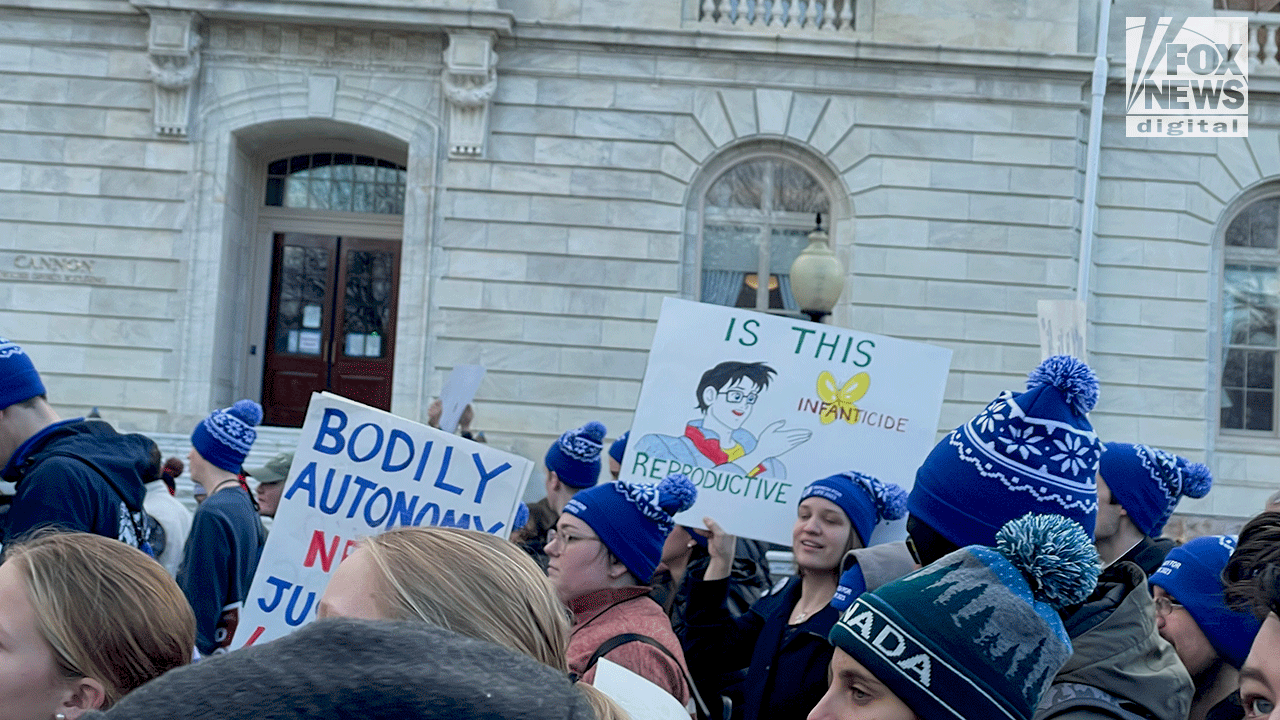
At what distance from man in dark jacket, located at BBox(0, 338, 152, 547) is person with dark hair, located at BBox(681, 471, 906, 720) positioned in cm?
203

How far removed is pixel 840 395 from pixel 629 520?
2496 millimetres

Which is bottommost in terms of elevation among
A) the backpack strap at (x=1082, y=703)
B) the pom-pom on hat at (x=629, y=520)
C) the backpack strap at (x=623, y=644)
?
the backpack strap at (x=623, y=644)

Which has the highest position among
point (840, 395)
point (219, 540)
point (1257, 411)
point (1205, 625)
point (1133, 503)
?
point (1257, 411)

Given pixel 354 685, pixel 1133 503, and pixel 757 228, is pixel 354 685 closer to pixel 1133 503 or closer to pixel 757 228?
pixel 1133 503

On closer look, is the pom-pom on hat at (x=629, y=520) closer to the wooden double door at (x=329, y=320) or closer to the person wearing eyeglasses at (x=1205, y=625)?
the person wearing eyeglasses at (x=1205, y=625)

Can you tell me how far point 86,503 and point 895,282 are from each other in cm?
1221

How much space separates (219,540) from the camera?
4.67 metres

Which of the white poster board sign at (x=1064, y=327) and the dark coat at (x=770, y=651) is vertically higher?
the white poster board sign at (x=1064, y=327)

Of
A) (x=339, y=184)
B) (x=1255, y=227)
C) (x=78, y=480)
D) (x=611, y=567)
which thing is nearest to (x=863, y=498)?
(x=611, y=567)

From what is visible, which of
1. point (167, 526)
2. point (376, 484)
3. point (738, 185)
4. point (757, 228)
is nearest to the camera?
point (376, 484)

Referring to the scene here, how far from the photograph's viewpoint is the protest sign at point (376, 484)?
4.19 meters

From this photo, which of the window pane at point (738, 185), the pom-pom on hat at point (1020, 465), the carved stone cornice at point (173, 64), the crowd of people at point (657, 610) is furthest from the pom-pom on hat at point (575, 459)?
the carved stone cornice at point (173, 64)

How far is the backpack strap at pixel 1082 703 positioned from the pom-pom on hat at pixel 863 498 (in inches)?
81.8

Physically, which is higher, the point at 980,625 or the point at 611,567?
the point at 980,625
